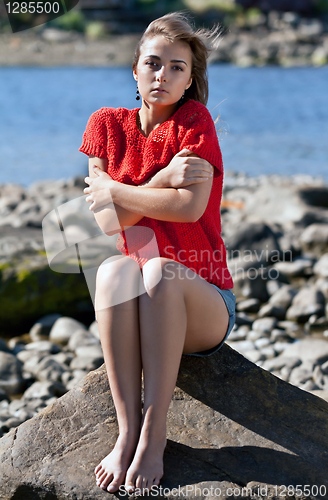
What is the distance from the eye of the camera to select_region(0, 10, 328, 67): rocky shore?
108 ft

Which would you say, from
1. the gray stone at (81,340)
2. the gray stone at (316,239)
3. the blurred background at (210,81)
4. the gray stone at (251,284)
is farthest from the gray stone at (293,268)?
the blurred background at (210,81)

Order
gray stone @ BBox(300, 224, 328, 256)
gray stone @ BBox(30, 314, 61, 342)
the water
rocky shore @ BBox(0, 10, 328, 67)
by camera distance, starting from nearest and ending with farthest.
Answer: gray stone @ BBox(30, 314, 61, 342) → gray stone @ BBox(300, 224, 328, 256) → the water → rocky shore @ BBox(0, 10, 328, 67)

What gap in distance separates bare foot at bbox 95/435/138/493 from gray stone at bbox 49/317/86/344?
2121mm

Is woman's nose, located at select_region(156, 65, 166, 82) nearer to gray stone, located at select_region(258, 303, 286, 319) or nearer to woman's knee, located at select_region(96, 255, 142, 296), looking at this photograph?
woman's knee, located at select_region(96, 255, 142, 296)

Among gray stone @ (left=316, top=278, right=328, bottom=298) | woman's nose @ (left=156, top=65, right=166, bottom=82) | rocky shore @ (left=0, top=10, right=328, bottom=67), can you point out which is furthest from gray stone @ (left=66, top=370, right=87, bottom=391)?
rocky shore @ (left=0, top=10, right=328, bottom=67)

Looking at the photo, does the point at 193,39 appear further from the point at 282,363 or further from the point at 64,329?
the point at 64,329

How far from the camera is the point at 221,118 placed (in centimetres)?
1512

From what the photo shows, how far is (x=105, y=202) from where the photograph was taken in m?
2.08

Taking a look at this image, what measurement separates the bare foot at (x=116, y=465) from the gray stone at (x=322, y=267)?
344cm

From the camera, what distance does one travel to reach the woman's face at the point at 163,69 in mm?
2014

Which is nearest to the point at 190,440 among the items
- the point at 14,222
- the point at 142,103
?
the point at 142,103

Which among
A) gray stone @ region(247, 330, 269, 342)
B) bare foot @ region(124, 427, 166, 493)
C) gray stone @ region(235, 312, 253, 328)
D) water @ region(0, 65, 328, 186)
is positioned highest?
bare foot @ region(124, 427, 166, 493)

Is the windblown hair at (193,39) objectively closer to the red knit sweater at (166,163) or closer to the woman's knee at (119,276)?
the red knit sweater at (166,163)

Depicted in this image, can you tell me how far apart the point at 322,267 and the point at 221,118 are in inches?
422
